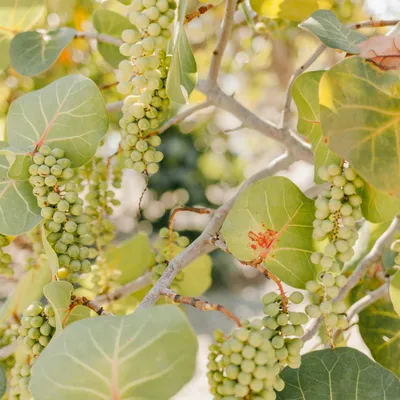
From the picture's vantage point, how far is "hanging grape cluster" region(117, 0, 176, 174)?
0.50m

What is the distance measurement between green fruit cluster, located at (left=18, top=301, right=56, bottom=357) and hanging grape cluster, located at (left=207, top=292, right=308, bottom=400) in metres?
0.18

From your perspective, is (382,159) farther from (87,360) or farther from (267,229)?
(87,360)

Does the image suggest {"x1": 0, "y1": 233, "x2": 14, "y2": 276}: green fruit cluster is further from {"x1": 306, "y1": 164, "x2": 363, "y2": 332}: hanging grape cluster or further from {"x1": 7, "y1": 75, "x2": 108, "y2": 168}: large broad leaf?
{"x1": 306, "y1": 164, "x2": 363, "y2": 332}: hanging grape cluster

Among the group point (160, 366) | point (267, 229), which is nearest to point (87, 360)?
point (160, 366)

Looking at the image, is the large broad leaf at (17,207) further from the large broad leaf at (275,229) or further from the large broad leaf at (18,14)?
the large broad leaf at (18,14)

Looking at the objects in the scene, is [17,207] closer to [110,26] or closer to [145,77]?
[145,77]

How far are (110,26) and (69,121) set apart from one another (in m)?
0.37

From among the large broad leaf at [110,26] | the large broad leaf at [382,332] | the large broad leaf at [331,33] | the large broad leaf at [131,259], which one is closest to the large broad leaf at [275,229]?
the large broad leaf at [331,33]

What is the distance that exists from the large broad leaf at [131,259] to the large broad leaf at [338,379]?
0.37 m

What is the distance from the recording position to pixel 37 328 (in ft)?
1.65

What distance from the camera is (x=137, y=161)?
54 cm

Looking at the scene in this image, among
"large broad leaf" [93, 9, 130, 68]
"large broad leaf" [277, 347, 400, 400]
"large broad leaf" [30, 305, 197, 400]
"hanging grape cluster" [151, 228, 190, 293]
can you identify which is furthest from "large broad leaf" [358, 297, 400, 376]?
"large broad leaf" [93, 9, 130, 68]

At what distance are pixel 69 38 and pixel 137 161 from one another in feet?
1.07

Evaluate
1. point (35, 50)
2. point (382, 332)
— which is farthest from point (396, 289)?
point (35, 50)
